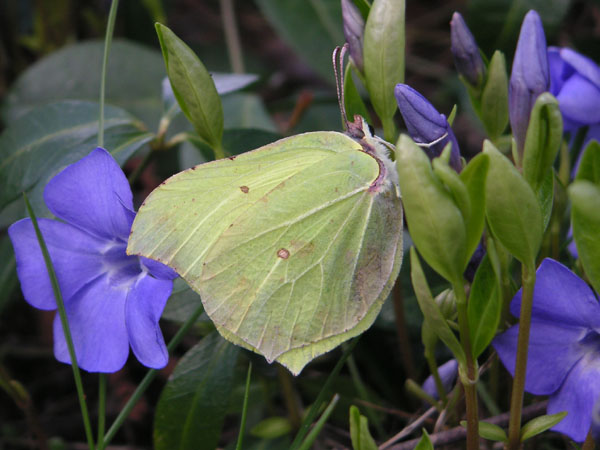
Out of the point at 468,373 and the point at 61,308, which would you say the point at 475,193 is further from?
the point at 61,308

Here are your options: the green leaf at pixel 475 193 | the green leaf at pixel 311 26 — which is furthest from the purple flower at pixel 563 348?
the green leaf at pixel 311 26

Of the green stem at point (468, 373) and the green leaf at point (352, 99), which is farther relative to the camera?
the green leaf at point (352, 99)

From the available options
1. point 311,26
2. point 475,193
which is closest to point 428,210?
point 475,193

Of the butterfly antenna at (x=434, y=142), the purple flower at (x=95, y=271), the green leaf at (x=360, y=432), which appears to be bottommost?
the green leaf at (x=360, y=432)

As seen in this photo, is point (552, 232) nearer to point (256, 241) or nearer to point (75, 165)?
point (256, 241)

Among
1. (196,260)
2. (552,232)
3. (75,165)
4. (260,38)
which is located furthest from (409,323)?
(260,38)

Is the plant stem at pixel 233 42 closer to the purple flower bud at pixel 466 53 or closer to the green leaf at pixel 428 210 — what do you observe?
the purple flower bud at pixel 466 53
